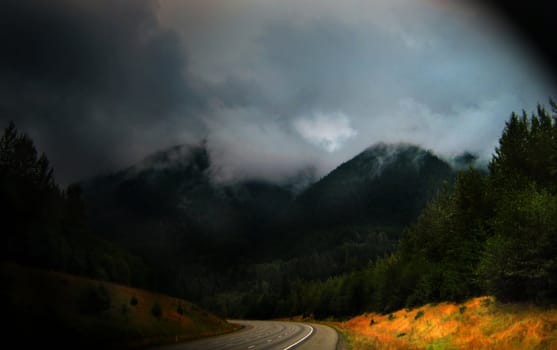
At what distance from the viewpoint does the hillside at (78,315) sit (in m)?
25.4

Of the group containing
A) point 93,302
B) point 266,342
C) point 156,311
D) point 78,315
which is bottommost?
point 266,342

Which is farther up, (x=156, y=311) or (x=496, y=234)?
(x=496, y=234)

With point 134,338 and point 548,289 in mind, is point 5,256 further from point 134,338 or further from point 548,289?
point 548,289

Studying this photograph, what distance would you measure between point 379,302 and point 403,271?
35.3 feet

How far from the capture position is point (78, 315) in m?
32.9

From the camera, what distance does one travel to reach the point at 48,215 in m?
57.4

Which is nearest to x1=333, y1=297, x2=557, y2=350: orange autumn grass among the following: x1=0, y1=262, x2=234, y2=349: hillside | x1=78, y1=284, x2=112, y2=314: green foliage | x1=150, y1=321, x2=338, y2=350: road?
x1=150, y1=321, x2=338, y2=350: road

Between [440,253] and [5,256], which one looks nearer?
[5,256]

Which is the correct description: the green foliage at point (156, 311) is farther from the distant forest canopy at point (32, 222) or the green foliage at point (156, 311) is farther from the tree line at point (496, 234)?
the tree line at point (496, 234)

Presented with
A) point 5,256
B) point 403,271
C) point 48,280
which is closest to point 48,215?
point 5,256

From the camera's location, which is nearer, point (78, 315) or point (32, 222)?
point (78, 315)

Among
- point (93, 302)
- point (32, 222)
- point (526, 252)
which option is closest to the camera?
point (526, 252)

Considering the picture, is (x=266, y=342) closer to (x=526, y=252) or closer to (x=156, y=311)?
(x=156, y=311)

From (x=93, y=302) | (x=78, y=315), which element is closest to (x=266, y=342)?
(x=78, y=315)
